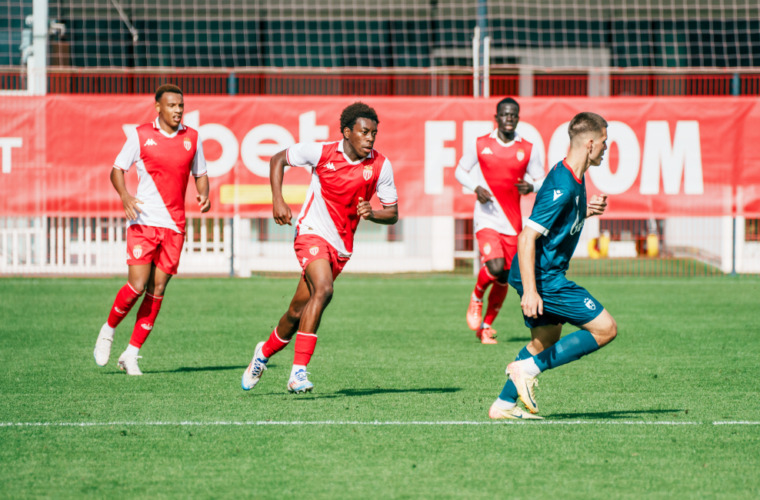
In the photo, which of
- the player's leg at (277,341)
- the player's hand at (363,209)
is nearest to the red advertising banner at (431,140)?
the player's leg at (277,341)

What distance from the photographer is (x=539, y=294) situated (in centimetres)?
610

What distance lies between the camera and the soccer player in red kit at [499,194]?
410 inches

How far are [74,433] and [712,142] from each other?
12213 mm

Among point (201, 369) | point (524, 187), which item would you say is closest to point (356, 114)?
point (201, 369)

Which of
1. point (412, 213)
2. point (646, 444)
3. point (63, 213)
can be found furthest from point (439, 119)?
point (646, 444)

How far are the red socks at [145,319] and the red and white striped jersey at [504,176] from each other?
11.7 ft

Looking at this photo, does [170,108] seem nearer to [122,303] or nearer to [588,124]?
[122,303]

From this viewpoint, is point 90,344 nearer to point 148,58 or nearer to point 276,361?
point 276,361

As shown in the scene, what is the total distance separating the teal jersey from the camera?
588 centimetres

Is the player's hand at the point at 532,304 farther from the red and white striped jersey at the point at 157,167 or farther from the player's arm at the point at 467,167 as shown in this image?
the player's arm at the point at 467,167

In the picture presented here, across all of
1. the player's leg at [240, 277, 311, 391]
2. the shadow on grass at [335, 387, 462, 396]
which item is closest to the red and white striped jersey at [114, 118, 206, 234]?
the player's leg at [240, 277, 311, 391]

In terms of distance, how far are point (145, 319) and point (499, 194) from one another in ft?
12.8

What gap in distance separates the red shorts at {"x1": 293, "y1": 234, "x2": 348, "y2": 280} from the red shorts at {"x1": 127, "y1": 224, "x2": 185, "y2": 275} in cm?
152

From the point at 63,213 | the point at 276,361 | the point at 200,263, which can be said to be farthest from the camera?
the point at 200,263
